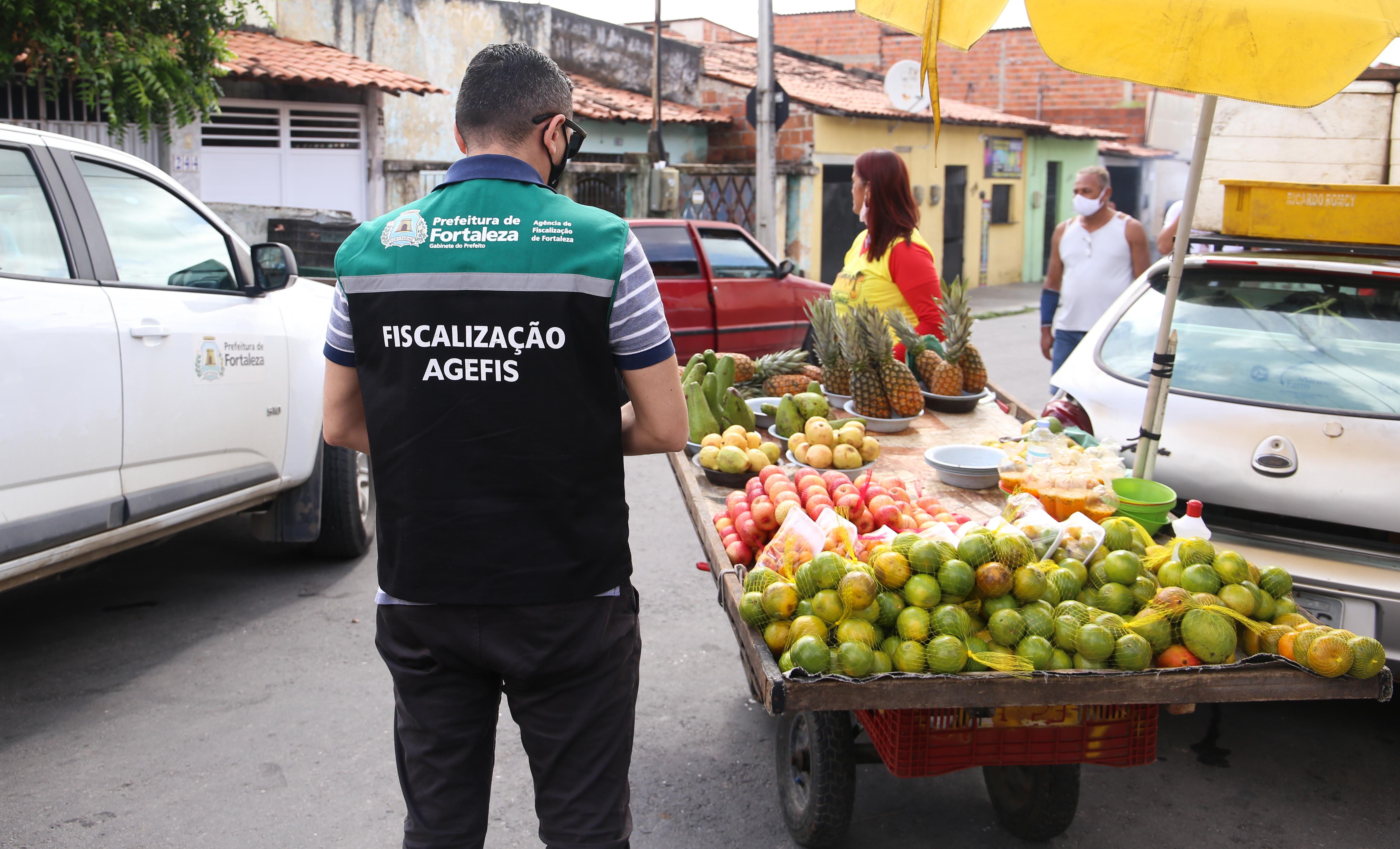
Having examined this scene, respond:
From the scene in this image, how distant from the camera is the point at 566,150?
2.18 meters

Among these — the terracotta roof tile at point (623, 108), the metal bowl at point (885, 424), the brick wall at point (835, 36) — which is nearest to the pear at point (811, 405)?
the metal bowl at point (885, 424)

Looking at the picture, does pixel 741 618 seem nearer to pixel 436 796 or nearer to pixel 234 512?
pixel 436 796

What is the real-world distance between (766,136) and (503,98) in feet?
41.8

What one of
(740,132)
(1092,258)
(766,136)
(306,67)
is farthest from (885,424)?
(740,132)

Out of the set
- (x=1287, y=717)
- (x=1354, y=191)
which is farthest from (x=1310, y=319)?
(x=1287, y=717)

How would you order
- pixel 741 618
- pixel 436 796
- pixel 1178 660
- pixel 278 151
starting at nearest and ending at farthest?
1. pixel 436 796
2. pixel 1178 660
3. pixel 741 618
4. pixel 278 151

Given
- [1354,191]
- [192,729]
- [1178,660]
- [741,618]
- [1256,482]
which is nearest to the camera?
[1178,660]

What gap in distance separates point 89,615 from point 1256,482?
4654mm

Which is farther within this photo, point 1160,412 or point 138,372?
point 138,372

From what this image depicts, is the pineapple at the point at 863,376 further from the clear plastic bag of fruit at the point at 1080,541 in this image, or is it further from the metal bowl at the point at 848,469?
the clear plastic bag of fruit at the point at 1080,541

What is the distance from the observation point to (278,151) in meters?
13.4

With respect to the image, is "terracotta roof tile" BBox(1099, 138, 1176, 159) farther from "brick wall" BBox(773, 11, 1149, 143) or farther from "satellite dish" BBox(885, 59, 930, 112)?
"satellite dish" BBox(885, 59, 930, 112)

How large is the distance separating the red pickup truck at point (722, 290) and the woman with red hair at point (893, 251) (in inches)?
164

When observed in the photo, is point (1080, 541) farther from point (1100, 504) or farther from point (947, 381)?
point (947, 381)
